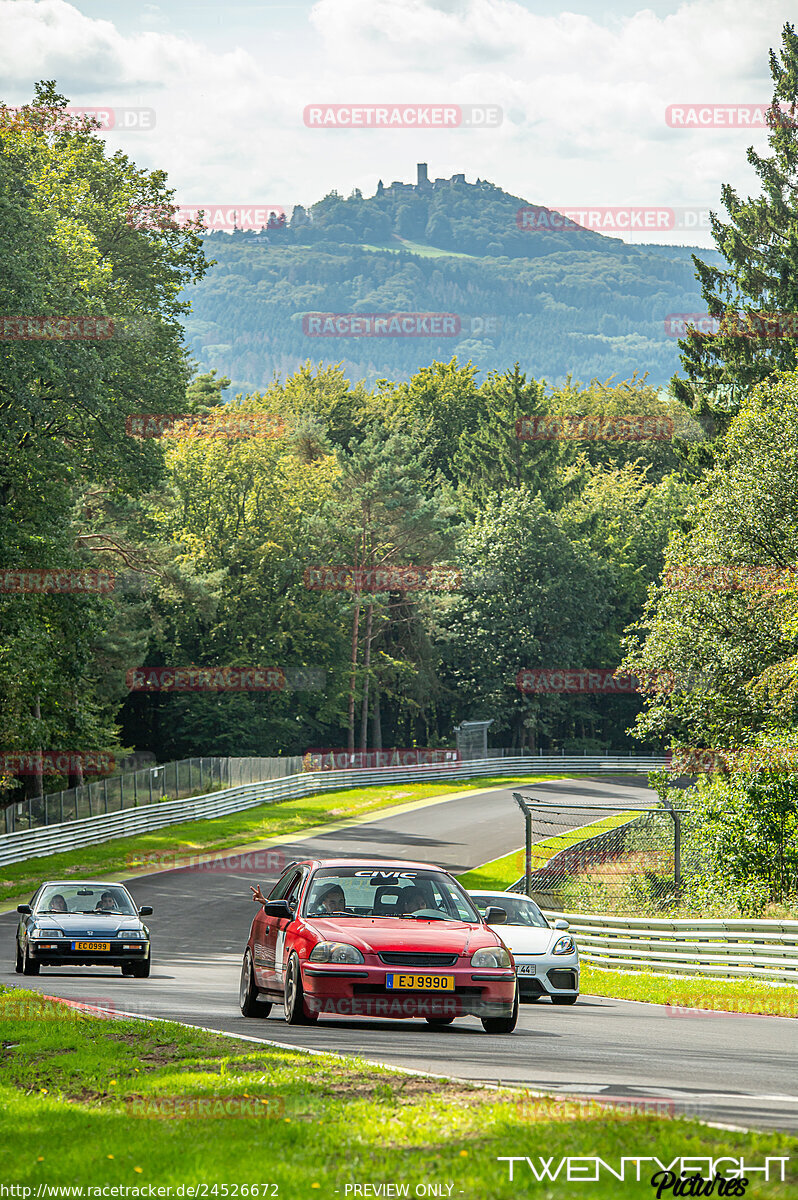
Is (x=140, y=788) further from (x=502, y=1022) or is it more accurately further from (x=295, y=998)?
(x=502, y=1022)

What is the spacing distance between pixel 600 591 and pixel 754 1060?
243 ft

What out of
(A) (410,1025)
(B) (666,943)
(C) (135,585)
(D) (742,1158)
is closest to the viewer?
(D) (742,1158)

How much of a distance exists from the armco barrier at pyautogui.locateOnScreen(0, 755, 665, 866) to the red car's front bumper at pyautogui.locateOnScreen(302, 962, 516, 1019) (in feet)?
96.5

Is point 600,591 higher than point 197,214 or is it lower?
lower

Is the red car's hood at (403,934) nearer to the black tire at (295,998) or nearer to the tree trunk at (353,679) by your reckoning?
the black tire at (295,998)

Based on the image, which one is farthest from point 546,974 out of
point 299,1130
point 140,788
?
point 140,788

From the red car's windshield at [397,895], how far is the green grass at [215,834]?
23472 mm

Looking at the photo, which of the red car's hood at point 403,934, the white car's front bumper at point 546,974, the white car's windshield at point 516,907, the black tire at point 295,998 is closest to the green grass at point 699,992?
the white car's front bumper at point 546,974

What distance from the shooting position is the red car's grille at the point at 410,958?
36.3 ft

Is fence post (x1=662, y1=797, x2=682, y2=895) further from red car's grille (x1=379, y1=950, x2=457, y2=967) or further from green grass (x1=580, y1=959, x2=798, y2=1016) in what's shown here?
red car's grille (x1=379, y1=950, x2=457, y2=967)

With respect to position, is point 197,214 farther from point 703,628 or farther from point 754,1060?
point 754,1060

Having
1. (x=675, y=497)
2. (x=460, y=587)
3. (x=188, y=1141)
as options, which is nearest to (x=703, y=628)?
(x=188, y=1141)

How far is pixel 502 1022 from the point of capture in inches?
Result: 464

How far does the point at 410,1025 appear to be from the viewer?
12602 mm
